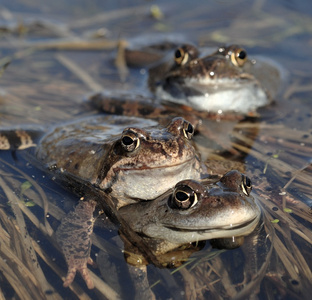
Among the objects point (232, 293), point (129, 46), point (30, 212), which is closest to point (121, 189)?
point (30, 212)

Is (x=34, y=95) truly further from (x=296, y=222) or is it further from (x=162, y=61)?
(x=296, y=222)

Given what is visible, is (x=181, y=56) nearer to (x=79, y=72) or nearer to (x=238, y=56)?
(x=238, y=56)

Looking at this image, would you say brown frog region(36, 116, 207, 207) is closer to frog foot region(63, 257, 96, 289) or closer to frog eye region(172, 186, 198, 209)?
frog eye region(172, 186, 198, 209)

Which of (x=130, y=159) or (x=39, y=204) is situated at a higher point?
(x=130, y=159)

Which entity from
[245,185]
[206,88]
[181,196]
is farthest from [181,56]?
[181,196]

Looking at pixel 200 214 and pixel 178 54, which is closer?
pixel 200 214

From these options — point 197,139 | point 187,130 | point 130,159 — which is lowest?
point 197,139
